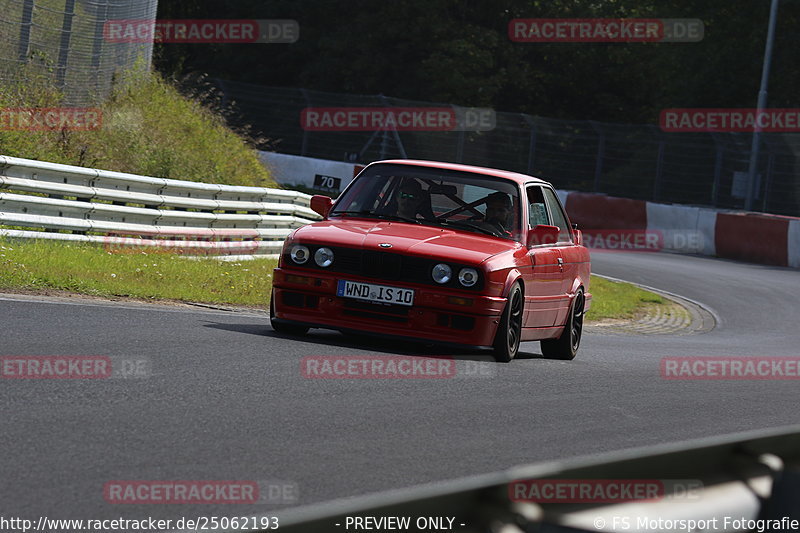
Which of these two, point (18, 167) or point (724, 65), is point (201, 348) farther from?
point (724, 65)

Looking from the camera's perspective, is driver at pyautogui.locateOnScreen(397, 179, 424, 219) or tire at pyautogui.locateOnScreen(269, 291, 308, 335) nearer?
tire at pyautogui.locateOnScreen(269, 291, 308, 335)

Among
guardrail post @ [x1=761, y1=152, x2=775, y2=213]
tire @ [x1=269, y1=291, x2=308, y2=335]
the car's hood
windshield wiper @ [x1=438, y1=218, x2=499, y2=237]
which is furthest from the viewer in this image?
guardrail post @ [x1=761, y1=152, x2=775, y2=213]

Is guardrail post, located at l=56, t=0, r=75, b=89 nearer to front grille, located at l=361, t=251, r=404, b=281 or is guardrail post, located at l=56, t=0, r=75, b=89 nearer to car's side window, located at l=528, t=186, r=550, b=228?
car's side window, located at l=528, t=186, r=550, b=228

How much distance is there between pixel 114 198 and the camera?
14.9m

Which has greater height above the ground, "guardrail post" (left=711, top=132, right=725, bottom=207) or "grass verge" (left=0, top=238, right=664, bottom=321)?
"guardrail post" (left=711, top=132, right=725, bottom=207)

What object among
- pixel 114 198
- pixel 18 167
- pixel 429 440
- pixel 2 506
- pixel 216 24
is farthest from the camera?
pixel 216 24

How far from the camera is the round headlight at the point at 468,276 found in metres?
9.28

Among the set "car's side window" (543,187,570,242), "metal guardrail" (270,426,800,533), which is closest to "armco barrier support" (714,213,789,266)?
"car's side window" (543,187,570,242)

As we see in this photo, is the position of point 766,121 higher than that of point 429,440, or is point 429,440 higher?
point 766,121

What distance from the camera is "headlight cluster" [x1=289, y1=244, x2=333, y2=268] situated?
373 inches

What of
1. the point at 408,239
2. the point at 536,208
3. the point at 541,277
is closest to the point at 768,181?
the point at 536,208

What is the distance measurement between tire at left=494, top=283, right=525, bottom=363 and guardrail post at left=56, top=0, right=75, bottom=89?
12.7 m

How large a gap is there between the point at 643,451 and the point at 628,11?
48787 mm

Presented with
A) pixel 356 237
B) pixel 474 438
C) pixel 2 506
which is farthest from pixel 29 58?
pixel 2 506
